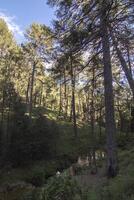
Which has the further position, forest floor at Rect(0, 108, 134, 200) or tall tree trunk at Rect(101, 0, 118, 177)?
tall tree trunk at Rect(101, 0, 118, 177)

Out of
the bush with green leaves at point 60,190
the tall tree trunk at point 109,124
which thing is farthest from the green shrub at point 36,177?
the bush with green leaves at point 60,190

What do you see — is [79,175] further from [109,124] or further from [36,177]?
[109,124]

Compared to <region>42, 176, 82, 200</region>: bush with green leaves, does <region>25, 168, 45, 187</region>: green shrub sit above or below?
below

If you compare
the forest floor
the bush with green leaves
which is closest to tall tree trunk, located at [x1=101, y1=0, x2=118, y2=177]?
the forest floor

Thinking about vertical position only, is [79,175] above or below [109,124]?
below

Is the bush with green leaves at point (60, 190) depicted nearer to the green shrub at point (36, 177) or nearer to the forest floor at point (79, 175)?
the forest floor at point (79, 175)

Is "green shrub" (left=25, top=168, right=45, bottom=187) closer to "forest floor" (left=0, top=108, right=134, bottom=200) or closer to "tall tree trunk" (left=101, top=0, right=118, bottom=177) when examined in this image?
"forest floor" (left=0, top=108, right=134, bottom=200)

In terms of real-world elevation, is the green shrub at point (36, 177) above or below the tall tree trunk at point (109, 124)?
below

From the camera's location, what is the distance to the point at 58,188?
25.6ft

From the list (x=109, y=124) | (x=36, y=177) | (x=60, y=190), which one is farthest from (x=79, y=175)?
(x=60, y=190)

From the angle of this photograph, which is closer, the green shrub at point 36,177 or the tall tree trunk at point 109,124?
the tall tree trunk at point 109,124

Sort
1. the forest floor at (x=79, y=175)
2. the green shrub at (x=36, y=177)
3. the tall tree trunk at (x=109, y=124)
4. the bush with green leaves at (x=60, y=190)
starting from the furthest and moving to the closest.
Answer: the green shrub at (x=36, y=177) → the tall tree trunk at (x=109, y=124) → the forest floor at (x=79, y=175) → the bush with green leaves at (x=60, y=190)

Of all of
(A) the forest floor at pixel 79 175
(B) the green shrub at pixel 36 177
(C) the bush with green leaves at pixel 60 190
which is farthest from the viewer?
(B) the green shrub at pixel 36 177

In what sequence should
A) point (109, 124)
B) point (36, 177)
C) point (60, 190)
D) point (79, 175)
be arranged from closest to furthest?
1. point (60, 190)
2. point (109, 124)
3. point (79, 175)
4. point (36, 177)
